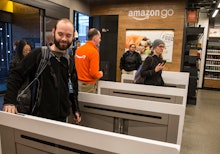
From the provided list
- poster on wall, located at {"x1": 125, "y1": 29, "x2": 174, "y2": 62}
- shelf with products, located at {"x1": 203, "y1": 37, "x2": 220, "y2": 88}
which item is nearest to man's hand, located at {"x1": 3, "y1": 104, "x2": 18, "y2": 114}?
poster on wall, located at {"x1": 125, "y1": 29, "x2": 174, "y2": 62}

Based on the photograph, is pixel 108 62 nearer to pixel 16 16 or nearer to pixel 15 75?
pixel 16 16

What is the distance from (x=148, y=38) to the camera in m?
5.66

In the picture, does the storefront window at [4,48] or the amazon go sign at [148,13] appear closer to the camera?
the amazon go sign at [148,13]

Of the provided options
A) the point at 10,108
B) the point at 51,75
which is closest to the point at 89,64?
the point at 51,75

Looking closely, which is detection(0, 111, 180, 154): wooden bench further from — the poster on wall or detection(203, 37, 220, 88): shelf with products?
detection(203, 37, 220, 88): shelf with products

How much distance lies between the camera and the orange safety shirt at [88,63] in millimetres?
2668

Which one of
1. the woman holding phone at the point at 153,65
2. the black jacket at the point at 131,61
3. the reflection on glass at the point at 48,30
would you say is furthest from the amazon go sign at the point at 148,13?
the woman holding phone at the point at 153,65

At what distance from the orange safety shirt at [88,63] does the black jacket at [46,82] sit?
1112mm

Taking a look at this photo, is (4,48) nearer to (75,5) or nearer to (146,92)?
(75,5)

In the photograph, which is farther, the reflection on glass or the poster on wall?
the poster on wall

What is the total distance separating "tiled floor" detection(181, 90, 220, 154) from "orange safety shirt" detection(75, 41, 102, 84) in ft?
5.65

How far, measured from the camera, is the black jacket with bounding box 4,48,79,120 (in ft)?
4.73

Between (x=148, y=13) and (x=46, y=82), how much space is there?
4.77 meters

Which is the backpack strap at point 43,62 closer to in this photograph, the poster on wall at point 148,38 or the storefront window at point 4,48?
the poster on wall at point 148,38
